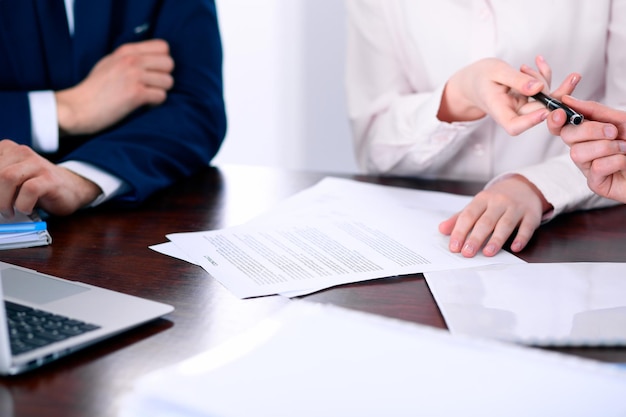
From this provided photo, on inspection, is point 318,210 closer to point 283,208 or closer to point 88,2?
point 283,208

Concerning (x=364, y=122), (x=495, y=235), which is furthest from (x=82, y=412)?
(x=364, y=122)

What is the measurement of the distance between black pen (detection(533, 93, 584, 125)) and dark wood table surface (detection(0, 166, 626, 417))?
0.15 metres

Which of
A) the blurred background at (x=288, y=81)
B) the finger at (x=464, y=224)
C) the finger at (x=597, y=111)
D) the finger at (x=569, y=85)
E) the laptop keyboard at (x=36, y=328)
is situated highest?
the finger at (x=569, y=85)

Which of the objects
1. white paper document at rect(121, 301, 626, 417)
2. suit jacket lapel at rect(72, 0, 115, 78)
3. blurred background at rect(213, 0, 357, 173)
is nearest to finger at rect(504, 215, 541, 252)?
white paper document at rect(121, 301, 626, 417)

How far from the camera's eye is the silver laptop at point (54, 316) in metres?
0.56

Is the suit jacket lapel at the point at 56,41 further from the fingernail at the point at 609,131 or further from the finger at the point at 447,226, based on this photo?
the fingernail at the point at 609,131

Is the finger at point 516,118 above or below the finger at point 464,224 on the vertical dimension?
above

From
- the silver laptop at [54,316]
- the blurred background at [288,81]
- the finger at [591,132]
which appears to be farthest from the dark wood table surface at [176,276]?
the blurred background at [288,81]

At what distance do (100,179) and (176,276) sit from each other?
12.2 inches

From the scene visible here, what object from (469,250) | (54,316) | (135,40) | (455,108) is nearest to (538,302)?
(469,250)

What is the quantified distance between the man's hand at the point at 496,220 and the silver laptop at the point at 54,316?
0.37 metres

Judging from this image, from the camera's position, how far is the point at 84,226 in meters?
0.96

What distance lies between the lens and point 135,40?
1282 millimetres

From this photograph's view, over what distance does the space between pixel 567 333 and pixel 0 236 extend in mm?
601
